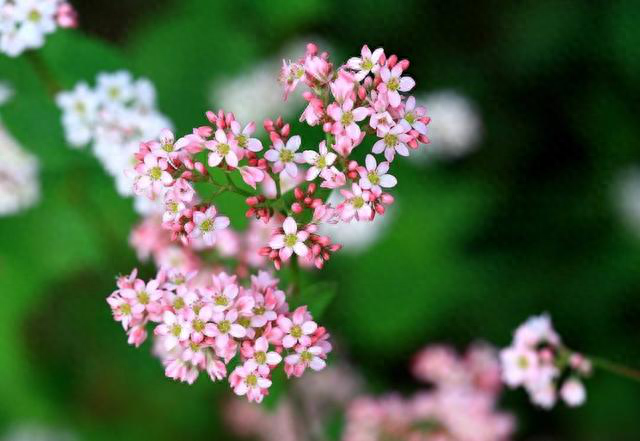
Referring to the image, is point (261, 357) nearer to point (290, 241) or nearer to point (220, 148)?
point (290, 241)

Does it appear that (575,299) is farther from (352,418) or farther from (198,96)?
(198,96)

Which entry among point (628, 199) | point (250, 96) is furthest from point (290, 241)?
point (628, 199)

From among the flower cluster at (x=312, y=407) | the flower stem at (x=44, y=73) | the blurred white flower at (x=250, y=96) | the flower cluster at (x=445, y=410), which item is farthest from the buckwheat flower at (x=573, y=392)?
the blurred white flower at (x=250, y=96)

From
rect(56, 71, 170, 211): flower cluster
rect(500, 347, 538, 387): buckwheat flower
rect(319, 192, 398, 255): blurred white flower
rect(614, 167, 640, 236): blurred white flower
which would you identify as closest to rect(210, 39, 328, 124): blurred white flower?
rect(319, 192, 398, 255): blurred white flower

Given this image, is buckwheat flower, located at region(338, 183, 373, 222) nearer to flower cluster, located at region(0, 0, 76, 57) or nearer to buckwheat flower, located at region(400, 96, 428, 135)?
buckwheat flower, located at region(400, 96, 428, 135)

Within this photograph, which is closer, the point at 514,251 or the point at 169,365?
the point at 169,365

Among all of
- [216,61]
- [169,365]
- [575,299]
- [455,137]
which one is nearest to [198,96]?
[216,61]
